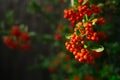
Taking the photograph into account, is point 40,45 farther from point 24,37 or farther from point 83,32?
point 83,32

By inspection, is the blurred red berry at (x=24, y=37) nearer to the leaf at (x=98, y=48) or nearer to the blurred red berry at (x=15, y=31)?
the blurred red berry at (x=15, y=31)

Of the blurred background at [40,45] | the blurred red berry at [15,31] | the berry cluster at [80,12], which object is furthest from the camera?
the blurred background at [40,45]

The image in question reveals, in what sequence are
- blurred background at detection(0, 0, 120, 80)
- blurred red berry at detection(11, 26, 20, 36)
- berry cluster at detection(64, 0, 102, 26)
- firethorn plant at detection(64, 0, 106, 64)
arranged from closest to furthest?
firethorn plant at detection(64, 0, 106, 64)
berry cluster at detection(64, 0, 102, 26)
blurred red berry at detection(11, 26, 20, 36)
blurred background at detection(0, 0, 120, 80)

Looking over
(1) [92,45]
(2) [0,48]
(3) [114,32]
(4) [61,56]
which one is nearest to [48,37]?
(4) [61,56]

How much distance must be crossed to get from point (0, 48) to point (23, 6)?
98cm

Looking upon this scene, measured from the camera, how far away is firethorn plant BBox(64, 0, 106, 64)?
2.15 m

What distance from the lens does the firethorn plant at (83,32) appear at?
2.15m

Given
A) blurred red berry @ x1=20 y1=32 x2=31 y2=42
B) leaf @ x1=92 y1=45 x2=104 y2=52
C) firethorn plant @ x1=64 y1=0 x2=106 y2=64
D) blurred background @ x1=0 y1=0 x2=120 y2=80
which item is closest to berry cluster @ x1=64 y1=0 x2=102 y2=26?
firethorn plant @ x1=64 y1=0 x2=106 y2=64

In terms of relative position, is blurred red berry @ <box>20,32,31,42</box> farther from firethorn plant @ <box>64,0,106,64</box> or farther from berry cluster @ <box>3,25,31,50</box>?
firethorn plant @ <box>64,0,106,64</box>

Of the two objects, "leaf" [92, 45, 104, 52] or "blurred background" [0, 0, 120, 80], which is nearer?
"leaf" [92, 45, 104, 52]

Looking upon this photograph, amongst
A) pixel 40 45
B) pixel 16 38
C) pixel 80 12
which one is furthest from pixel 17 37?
pixel 80 12

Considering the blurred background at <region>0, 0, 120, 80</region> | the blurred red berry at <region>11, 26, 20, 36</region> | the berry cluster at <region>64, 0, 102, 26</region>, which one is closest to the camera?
the berry cluster at <region>64, 0, 102, 26</region>

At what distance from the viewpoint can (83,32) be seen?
2195mm

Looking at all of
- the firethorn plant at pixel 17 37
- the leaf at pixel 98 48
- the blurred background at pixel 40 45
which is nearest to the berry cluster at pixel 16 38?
the firethorn plant at pixel 17 37
